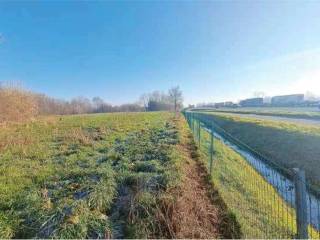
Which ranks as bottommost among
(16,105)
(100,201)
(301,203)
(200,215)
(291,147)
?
(291,147)

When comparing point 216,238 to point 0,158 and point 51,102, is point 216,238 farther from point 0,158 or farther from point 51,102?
point 51,102

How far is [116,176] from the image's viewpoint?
19.7 ft

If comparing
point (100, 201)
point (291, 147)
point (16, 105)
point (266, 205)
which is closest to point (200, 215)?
point (100, 201)

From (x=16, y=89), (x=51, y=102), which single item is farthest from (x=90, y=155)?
(x=51, y=102)

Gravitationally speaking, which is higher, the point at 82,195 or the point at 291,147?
the point at 82,195

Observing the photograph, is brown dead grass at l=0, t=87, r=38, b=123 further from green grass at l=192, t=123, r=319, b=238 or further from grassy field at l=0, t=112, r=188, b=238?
green grass at l=192, t=123, r=319, b=238

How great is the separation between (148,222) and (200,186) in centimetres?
270

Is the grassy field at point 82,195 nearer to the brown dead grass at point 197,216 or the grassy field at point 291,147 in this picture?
the brown dead grass at point 197,216

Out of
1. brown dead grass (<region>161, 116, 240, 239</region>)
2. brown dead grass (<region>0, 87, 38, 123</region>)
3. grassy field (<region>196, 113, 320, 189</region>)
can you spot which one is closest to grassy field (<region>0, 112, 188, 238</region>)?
brown dead grass (<region>161, 116, 240, 239</region>)

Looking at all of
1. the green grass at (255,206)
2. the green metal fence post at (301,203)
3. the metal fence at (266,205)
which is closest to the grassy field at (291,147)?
the green grass at (255,206)

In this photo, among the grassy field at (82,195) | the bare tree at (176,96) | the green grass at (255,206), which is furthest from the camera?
the bare tree at (176,96)

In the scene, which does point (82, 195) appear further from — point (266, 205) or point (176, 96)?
point (176, 96)

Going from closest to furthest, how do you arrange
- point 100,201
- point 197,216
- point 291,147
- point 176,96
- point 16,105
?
point 197,216
point 100,201
point 291,147
point 16,105
point 176,96

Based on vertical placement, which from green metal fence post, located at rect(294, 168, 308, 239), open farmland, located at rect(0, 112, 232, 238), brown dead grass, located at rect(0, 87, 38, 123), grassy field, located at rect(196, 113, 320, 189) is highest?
brown dead grass, located at rect(0, 87, 38, 123)
